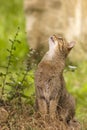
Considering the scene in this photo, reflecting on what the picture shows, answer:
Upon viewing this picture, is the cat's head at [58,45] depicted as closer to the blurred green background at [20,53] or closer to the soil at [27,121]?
the blurred green background at [20,53]

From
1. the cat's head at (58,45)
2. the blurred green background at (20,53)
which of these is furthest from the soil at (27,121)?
the cat's head at (58,45)

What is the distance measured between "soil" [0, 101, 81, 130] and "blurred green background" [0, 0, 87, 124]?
0.54m

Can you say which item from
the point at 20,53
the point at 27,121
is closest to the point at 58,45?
the point at 27,121

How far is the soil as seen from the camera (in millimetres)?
10242

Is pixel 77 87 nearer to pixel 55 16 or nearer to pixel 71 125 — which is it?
pixel 55 16

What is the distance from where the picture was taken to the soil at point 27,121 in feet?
33.6

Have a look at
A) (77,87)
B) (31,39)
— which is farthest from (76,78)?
(31,39)

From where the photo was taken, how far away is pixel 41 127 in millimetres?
10242

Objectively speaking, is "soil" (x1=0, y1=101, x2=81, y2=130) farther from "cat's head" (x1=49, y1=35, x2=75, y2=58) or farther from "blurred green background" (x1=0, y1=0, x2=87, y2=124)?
"cat's head" (x1=49, y1=35, x2=75, y2=58)

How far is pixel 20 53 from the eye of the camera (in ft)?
55.9

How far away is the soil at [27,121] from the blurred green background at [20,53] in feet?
1.77

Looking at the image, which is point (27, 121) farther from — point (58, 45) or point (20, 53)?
point (20, 53)

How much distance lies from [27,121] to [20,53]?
6765 mm

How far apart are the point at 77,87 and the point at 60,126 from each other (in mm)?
4749
